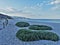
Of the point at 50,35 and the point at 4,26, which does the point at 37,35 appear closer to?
the point at 50,35

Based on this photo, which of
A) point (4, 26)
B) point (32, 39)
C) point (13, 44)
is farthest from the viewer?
point (4, 26)

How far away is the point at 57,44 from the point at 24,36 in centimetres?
211

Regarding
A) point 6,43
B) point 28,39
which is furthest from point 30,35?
point 6,43

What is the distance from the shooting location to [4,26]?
55.2 ft

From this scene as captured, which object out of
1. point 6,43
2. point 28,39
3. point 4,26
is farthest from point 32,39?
point 4,26

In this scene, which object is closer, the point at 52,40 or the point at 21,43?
the point at 21,43

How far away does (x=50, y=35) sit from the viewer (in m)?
11.1

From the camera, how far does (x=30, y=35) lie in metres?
10.7

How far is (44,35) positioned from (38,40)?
2.16ft

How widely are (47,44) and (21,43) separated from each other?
55.0 inches

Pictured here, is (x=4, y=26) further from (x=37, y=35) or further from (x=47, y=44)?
(x=47, y=44)

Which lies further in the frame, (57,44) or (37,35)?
(37,35)

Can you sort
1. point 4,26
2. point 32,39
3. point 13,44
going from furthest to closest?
point 4,26 → point 32,39 → point 13,44

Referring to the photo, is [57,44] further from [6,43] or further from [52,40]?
[6,43]
